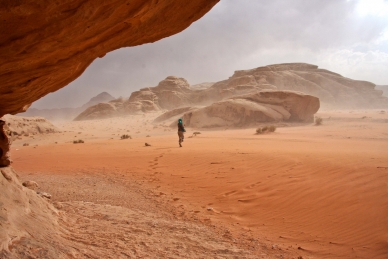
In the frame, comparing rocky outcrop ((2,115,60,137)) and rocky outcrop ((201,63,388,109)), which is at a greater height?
rocky outcrop ((201,63,388,109))

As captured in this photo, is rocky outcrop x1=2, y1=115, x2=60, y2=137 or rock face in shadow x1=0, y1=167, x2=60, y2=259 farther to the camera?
rocky outcrop x1=2, y1=115, x2=60, y2=137

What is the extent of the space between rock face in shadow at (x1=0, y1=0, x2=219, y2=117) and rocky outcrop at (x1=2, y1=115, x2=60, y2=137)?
21477mm

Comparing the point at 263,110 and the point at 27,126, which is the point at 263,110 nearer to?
the point at 263,110

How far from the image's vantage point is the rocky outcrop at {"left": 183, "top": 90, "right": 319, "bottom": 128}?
26.5 metres

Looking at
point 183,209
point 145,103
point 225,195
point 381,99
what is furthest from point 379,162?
point 381,99

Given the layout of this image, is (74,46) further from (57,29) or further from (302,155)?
(302,155)

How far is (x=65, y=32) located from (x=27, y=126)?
980 inches

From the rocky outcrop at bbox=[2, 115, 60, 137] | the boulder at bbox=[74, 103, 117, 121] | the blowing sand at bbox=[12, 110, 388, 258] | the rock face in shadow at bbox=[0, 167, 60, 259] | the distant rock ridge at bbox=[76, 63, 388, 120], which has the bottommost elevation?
the blowing sand at bbox=[12, 110, 388, 258]

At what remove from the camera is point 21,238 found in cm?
261

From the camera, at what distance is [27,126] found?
23.1 m

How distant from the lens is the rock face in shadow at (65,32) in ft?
6.89

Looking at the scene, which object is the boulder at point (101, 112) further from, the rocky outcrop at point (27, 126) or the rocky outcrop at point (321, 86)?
the rocky outcrop at point (27, 126)

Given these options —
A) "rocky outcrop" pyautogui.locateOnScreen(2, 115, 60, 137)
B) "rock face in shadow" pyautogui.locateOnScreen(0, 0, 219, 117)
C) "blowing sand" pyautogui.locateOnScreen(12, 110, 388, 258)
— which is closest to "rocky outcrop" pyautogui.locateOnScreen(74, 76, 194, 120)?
"rocky outcrop" pyautogui.locateOnScreen(2, 115, 60, 137)

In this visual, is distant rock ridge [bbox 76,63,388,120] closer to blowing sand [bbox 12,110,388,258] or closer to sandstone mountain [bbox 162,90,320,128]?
sandstone mountain [bbox 162,90,320,128]
